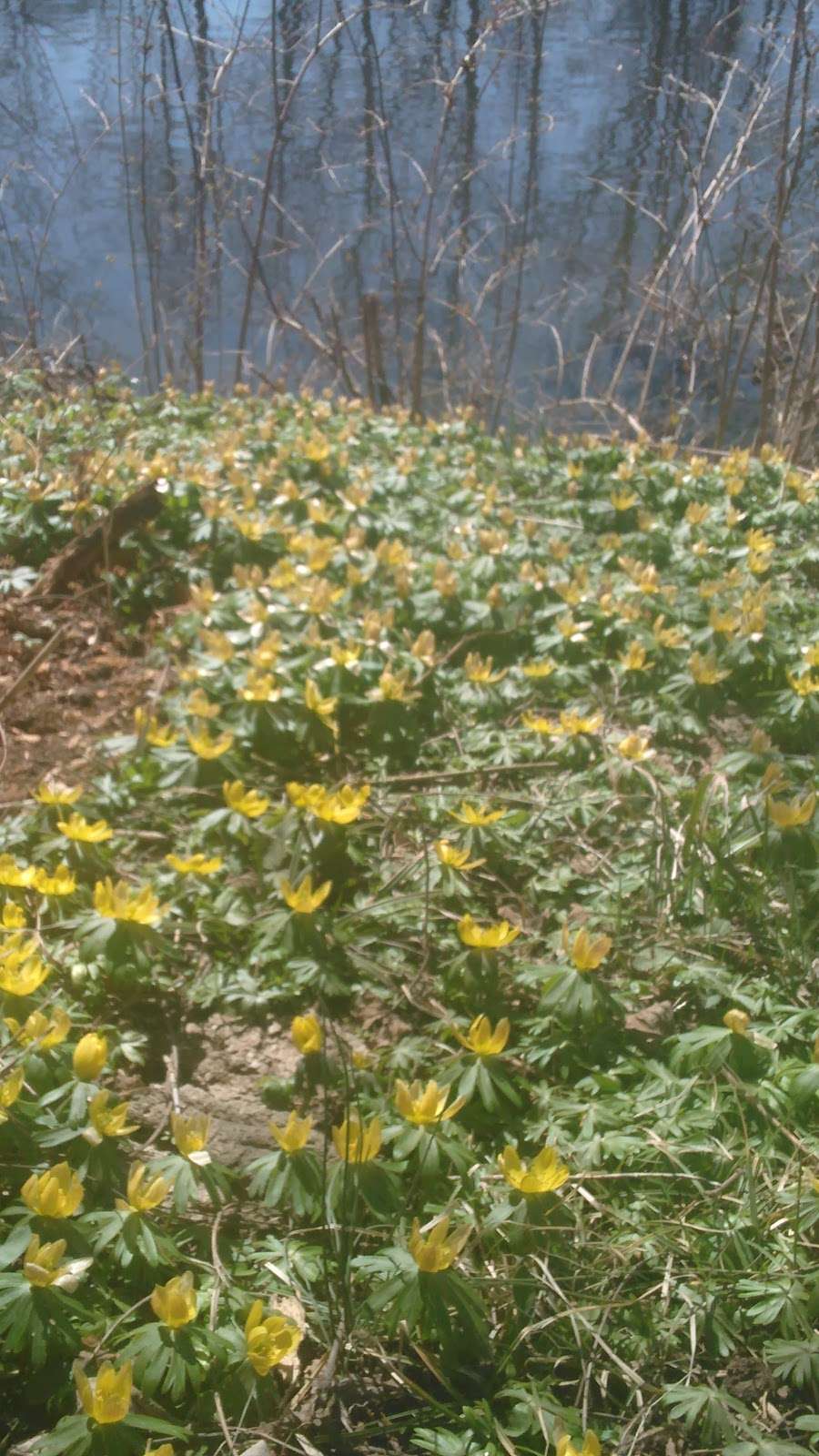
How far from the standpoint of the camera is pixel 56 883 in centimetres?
178

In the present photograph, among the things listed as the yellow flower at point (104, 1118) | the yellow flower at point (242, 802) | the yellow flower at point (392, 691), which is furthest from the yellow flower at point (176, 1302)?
the yellow flower at point (392, 691)

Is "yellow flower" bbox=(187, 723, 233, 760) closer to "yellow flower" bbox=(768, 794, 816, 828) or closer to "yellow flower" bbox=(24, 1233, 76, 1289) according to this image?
"yellow flower" bbox=(768, 794, 816, 828)

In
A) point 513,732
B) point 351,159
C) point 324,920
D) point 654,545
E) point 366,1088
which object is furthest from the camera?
point 351,159

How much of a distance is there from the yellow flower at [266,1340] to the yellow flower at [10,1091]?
360 millimetres

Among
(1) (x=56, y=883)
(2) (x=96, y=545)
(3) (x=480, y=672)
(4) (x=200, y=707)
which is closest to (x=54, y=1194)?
(1) (x=56, y=883)

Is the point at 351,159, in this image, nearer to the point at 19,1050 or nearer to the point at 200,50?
the point at 200,50

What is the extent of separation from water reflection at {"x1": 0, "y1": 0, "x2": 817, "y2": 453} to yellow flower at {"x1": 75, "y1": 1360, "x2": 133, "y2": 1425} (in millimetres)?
4956

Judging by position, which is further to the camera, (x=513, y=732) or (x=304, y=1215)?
(x=513, y=732)

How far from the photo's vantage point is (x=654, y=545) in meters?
3.44

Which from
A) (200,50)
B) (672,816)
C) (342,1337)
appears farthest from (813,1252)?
(200,50)

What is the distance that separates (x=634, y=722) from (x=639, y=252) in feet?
22.6

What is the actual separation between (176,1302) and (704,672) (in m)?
1.77

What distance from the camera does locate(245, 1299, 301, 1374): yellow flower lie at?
1134 millimetres

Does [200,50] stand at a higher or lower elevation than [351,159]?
higher
